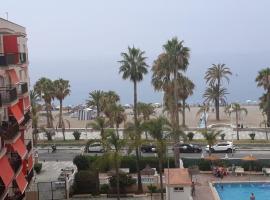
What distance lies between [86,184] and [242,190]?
14457mm

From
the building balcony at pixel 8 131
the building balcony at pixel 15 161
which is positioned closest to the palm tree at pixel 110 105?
the building balcony at pixel 15 161

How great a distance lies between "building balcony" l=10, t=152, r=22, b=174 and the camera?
108 feet

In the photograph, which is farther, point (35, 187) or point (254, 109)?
point (254, 109)

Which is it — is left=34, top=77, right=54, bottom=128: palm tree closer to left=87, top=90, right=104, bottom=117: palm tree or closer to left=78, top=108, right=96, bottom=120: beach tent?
left=87, top=90, right=104, bottom=117: palm tree

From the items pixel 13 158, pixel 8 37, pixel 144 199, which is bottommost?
pixel 144 199

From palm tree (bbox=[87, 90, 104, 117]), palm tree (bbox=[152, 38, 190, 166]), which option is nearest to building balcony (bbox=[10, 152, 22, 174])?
palm tree (bbox=[152, 38, 190, 166])

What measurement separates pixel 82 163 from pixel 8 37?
66.1 feet

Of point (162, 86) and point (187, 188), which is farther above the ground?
point (162, 86)

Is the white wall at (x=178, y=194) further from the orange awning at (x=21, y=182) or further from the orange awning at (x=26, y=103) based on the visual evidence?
the orange awning at (x=26, y=103)

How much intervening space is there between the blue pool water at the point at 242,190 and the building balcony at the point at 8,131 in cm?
2129

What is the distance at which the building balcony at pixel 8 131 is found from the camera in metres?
30.4

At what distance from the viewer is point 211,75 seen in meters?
95.8

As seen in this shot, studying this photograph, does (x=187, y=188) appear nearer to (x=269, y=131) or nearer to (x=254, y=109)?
(x=269, y=131)

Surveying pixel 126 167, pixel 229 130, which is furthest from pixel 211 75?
pixel 126 167
